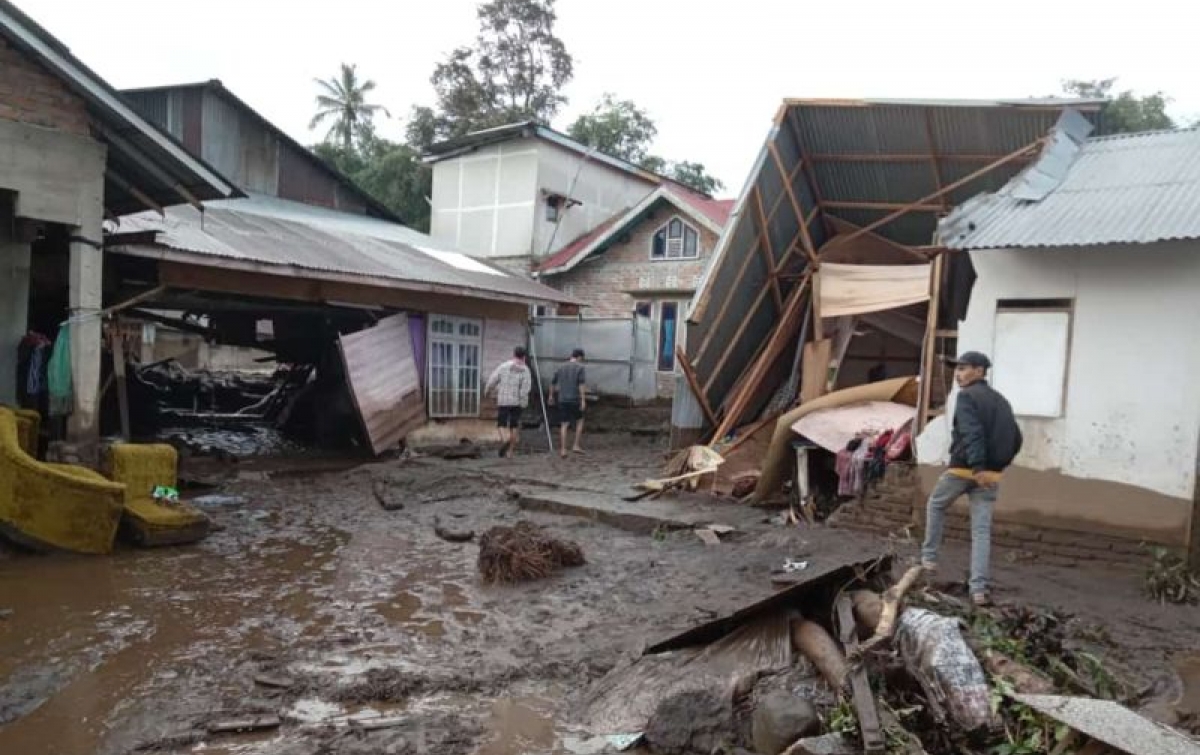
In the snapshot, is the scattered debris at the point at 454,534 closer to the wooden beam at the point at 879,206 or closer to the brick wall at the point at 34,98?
the brick wall at the point at 34,98

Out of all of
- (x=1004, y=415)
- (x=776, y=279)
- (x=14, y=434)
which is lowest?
(x=14, y=434)

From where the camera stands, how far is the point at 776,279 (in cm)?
1159

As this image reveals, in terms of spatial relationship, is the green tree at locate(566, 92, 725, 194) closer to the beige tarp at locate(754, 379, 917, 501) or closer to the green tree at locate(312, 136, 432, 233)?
the green tree at locate(312, 136, 432, 233)

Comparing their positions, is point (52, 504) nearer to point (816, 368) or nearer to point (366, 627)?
point (366, 627)

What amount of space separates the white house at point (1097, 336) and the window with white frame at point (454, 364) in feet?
28.4

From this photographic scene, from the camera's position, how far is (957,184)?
1019 centimetres

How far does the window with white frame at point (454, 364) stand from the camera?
46.2 ft

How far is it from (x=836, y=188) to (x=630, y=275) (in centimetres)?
909

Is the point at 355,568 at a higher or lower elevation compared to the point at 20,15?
lower

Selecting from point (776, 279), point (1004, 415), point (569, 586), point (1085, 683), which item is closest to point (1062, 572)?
Answer: point (1004, 415)

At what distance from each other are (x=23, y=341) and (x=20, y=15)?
3.43 meters

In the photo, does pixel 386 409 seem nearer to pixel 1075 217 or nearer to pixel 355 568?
pixel 355 568

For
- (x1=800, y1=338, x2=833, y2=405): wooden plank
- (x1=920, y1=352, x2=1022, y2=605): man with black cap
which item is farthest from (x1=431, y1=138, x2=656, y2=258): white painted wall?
(x1=920, y1=352, x2=1022, y2=605): man with black cap

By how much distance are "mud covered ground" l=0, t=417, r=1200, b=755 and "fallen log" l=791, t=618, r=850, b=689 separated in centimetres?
100
